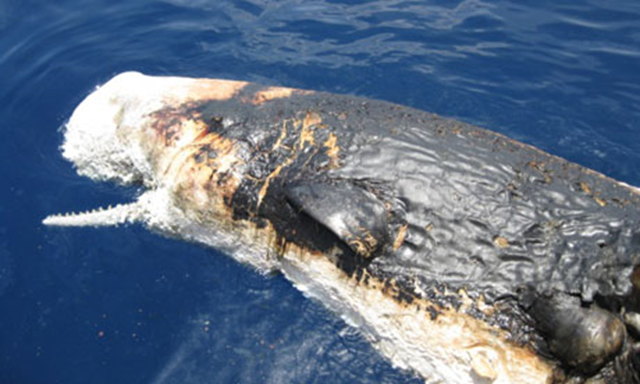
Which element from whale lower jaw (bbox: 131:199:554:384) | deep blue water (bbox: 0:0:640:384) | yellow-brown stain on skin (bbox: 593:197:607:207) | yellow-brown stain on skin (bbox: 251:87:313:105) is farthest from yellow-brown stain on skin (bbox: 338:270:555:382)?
yellow-brown stain on skin (bbox: 251:87:313:105)

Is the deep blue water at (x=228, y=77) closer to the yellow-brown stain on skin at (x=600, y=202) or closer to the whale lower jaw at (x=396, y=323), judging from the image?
the whale lower jaw at (x=396, y=323)

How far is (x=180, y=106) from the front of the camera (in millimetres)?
5195

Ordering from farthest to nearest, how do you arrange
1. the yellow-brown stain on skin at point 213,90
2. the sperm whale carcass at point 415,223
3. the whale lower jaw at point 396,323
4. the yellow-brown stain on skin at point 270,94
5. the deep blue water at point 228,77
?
the yellow-brown stain on skin at point 213,90 → the yellow-brown stain on skin at point 270,94 → the deep blue water at point 228,77 → the whale lower jaw at point 396,323 → the sperm whale carcass at point 415,223

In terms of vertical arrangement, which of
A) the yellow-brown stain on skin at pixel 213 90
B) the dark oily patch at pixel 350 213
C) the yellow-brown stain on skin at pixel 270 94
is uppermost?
the yellow-brown stain on skin at pixel 270 94

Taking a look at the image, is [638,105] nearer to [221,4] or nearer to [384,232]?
[384,232]

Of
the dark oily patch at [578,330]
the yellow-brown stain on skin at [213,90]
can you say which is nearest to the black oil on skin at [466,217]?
the dark oily patch at [578,330]

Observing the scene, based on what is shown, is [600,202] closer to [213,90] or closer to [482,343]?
[482,343]

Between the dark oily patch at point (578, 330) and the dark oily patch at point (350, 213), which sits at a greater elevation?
the dark oily patch at point (350, 213)

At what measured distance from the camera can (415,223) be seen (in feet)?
12.3

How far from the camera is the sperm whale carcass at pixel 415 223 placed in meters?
3.38

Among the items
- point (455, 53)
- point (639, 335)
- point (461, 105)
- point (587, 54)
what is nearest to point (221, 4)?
A: point (455, 53)

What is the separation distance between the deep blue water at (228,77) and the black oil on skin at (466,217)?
95 cm

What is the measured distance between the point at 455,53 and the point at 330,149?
16.1 ft

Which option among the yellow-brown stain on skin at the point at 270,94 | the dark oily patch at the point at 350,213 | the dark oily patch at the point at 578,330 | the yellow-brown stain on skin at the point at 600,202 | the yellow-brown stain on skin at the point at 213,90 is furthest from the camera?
the yellow-brown stain on skin at the point at 213,90
